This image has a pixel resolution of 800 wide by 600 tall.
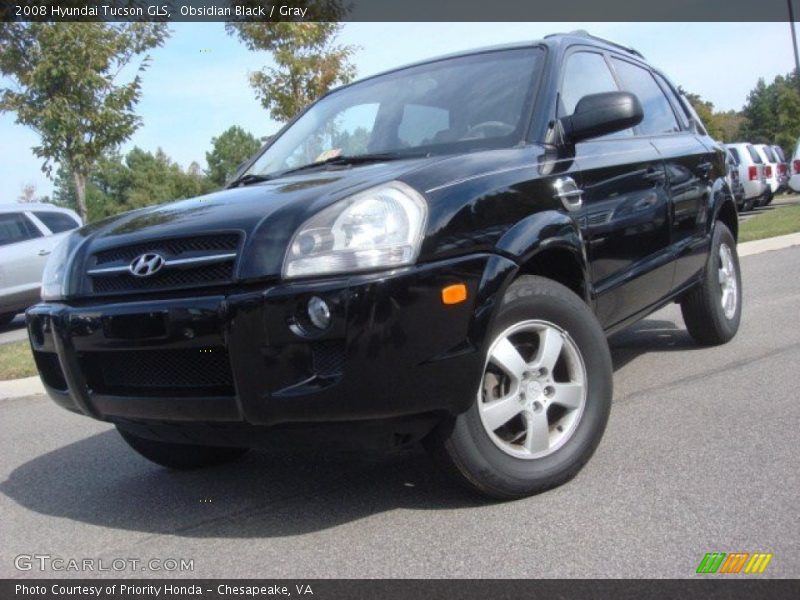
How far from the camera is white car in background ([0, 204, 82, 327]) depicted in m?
11.8

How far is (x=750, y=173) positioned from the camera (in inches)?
824

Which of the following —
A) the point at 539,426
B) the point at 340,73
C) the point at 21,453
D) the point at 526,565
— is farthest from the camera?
the point at 340,73

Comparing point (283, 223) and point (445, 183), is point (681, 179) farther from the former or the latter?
point (283, 223)

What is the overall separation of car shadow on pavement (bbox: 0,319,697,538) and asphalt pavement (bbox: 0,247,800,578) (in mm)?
11

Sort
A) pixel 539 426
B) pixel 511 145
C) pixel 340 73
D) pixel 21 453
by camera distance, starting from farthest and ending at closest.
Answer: pixel 340 73 → pixel 21 453 → pixel 511 145 → pixel 539 426

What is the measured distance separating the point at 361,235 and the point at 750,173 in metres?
20.5

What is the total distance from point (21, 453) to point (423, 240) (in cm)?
300

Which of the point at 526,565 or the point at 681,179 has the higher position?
the point at 681,179

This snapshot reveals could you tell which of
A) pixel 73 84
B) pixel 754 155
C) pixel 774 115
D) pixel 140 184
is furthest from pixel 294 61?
pixel 774 115

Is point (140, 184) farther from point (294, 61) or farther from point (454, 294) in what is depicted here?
point (454, 294)

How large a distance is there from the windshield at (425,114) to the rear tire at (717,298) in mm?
2146

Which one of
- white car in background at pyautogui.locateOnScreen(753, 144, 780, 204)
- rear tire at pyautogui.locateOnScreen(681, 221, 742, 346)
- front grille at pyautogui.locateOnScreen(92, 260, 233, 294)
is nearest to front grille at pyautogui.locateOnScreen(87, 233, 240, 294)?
front grille at pyautogui.locateOnScreen(92, 260, 233, 294)
